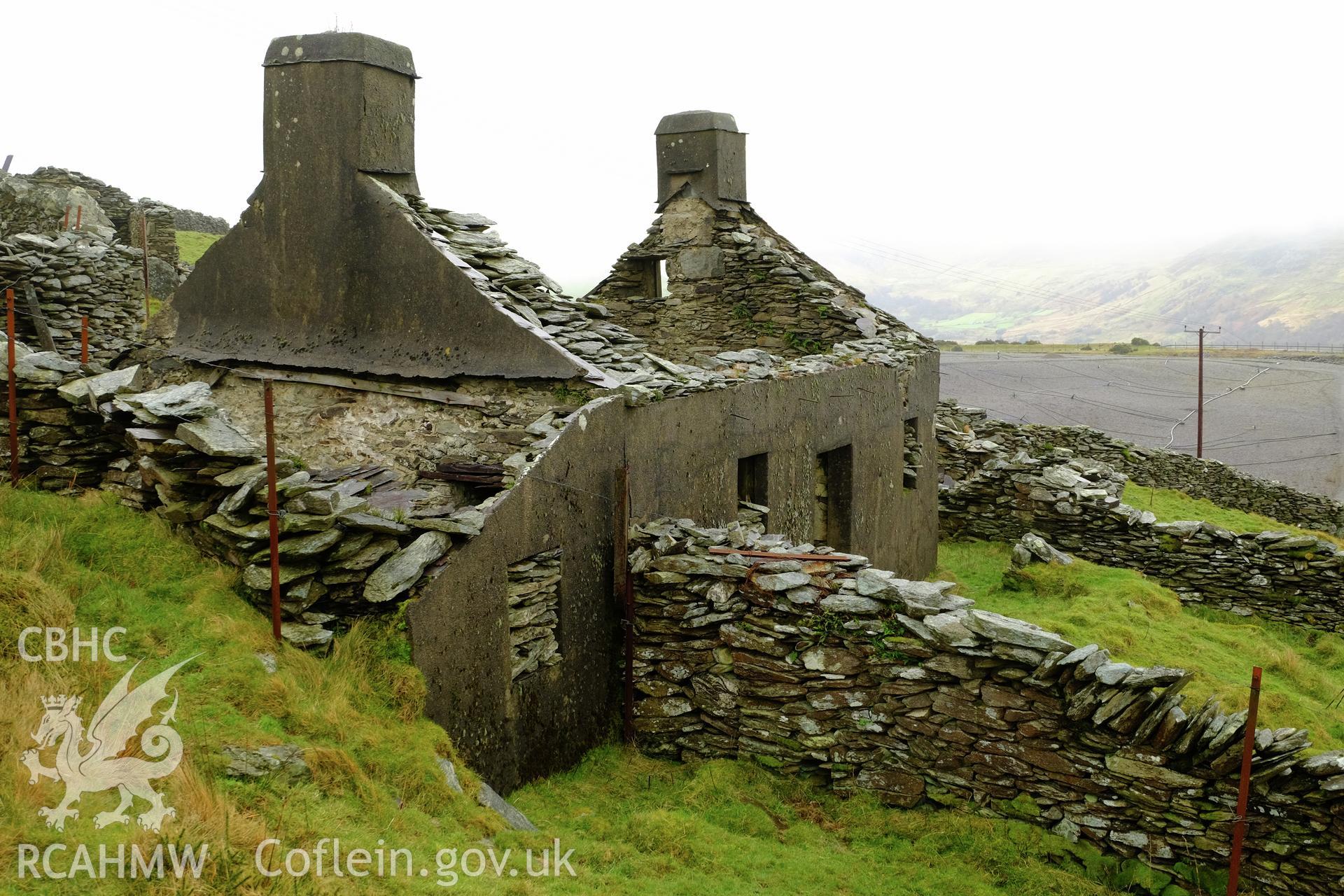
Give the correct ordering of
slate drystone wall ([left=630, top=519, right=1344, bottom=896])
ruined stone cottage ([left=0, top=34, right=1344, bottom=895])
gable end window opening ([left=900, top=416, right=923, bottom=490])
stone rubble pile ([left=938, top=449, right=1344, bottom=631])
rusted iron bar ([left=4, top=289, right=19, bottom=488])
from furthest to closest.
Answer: gable end window opening ([left=900, top=416, right=923, bottom=490]) → stone rubble pile ([left=938, top=449, right=1344, bottom=631]) → rusted iron bar ([left=4, top=289, right=19, bottom=488]) → ruined stone cottage ([left=0, top=34, right=1344, bottom=895]) → slate drystone wall ([left=630, top=519, right=1344, bottom=896])

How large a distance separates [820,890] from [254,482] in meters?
4.26

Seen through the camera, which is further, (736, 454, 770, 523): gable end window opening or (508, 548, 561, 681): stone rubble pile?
(736, 454, 770, 523): gable end window opening

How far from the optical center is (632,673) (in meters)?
8.59

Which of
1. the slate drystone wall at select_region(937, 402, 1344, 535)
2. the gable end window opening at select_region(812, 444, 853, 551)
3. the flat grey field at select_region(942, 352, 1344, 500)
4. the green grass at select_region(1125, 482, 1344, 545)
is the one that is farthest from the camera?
the flat grey field at select_region(942, 352, 1344, 500)

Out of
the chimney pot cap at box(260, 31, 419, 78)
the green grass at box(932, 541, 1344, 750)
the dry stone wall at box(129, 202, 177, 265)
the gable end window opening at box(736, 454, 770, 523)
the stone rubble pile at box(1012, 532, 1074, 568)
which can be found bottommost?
the green grass at box(932, 541, 1344, 750)

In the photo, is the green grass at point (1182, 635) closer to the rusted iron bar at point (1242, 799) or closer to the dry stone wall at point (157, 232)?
the rusted iron bar at point (1242, 799)

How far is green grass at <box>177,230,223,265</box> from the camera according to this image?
31.9 meters

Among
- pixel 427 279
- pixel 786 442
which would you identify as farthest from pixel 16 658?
pixel 786 442

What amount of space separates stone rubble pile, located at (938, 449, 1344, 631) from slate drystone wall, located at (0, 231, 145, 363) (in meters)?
14.3

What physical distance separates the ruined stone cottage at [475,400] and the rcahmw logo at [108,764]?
4.26 ft

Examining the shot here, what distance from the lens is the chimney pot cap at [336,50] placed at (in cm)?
985

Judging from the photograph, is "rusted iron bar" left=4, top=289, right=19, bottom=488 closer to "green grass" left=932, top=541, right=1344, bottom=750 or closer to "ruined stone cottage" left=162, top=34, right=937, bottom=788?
"ruined stone cottage" left=162, top=34, right=937, bottom=788

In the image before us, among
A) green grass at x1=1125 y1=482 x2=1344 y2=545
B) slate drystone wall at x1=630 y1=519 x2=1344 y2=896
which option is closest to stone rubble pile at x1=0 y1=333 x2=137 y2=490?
slate drystone wall at x1=630 y1=519 x2=1344 y2=896

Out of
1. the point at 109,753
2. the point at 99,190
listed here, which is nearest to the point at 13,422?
the point at 109,753
